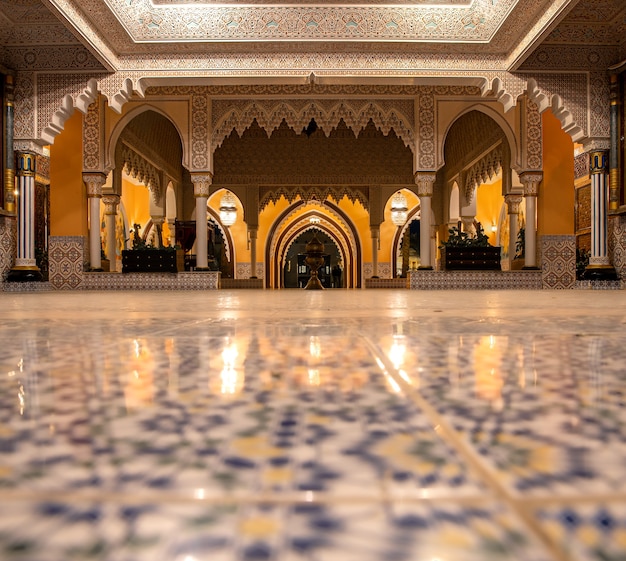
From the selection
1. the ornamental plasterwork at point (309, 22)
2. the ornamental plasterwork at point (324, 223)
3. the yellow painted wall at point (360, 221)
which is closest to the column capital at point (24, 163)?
the ornamental plasterwork at point (309, 22)

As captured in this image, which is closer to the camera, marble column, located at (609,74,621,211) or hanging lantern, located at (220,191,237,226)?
marble column, located at (609,74,621,211)

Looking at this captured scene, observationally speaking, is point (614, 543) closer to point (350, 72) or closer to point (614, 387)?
point (614, 387)

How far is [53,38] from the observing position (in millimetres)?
4969

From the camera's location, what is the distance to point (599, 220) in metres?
5.35

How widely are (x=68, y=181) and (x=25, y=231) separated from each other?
142cm

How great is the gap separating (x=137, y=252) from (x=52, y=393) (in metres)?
6.93

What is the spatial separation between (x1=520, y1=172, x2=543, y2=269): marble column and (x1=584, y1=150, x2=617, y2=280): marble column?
46.1 inches

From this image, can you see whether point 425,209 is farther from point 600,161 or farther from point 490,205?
point 490,205

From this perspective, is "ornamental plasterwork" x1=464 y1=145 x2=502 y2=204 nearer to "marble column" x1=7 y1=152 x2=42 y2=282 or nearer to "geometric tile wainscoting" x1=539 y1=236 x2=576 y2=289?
"geometric tile wainscoting" x1=539 y1=236 x2=576 y2=289

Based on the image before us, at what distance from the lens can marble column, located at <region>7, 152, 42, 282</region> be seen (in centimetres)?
522

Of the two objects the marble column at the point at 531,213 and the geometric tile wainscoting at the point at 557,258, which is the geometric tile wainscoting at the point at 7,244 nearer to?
the marble column at the point at 531,213

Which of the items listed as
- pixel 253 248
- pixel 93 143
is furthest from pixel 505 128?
pixel 253 248

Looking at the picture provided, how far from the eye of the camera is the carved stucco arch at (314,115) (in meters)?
6.43

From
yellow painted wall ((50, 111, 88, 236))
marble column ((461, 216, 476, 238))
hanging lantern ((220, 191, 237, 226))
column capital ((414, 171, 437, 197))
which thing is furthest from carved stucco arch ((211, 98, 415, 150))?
hanging lantern ((220, 191, 237, 226))
